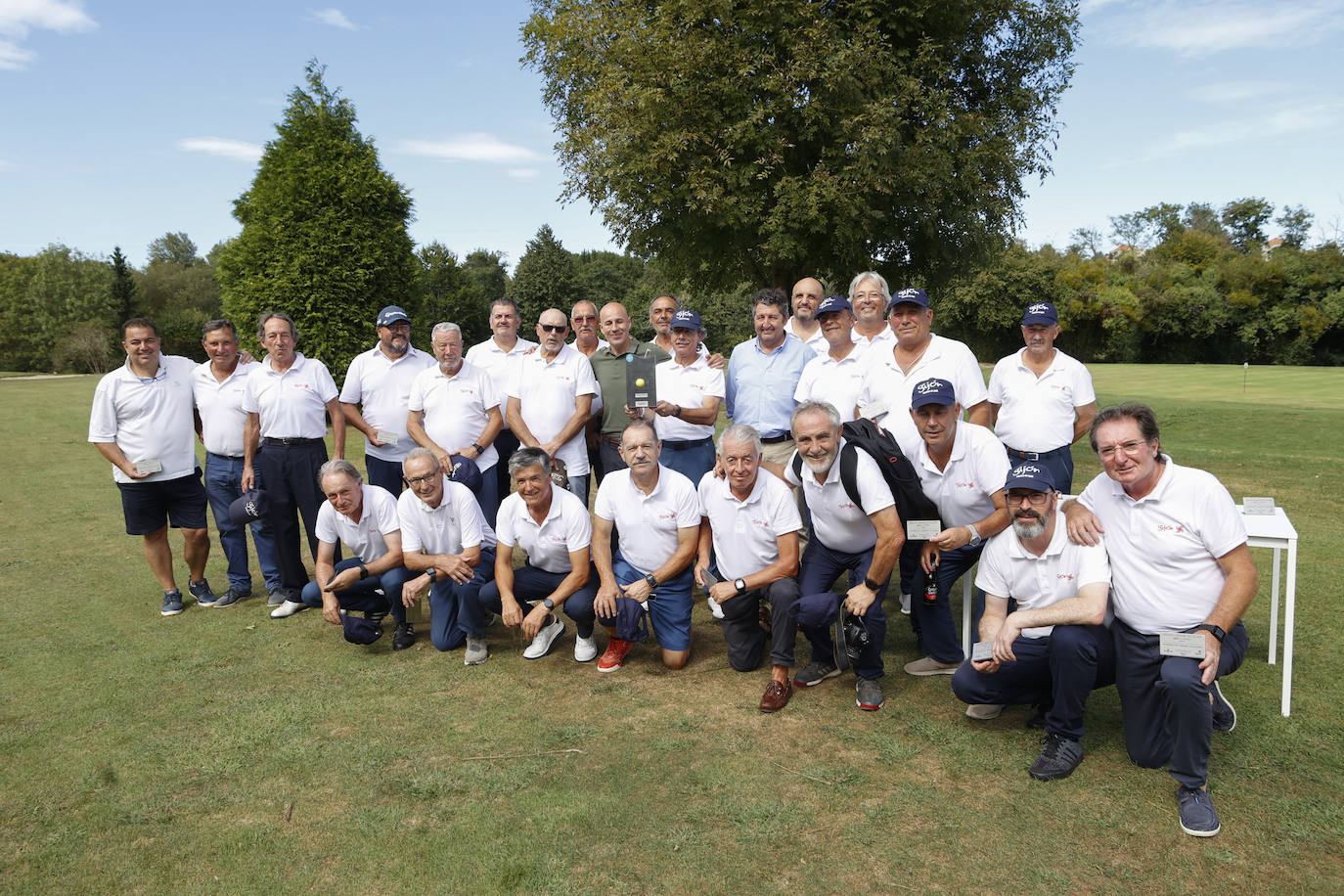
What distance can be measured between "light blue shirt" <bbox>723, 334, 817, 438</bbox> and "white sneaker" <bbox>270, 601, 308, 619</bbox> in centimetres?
355

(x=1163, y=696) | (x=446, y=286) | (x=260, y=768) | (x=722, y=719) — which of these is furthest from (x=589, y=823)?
(x=446, y=286)

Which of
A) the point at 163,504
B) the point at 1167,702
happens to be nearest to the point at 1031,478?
the point at 1167,702

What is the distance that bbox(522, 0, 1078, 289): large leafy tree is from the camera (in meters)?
12.1

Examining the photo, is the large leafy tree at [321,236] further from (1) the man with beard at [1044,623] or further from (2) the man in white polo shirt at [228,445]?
(1) the man with beard at [1044,623]

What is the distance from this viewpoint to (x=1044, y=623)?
3.76m

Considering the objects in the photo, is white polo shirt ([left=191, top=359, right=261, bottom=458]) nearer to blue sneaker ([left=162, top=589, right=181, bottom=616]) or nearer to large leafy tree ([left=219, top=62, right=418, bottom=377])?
blue sneaker ([left=162, top=589, right=181, bottom=616])

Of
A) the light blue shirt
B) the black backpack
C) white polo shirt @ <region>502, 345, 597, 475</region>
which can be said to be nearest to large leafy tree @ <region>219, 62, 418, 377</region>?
white polo shirt @ <region>502, 345, 597, 475</region>

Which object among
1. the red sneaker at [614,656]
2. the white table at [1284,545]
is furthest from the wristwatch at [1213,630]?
the red sneaker at [614,656]

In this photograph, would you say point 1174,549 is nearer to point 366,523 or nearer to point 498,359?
point 366,523

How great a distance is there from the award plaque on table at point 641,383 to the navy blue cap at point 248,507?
2.76 metres

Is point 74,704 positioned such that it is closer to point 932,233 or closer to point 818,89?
point 818,89

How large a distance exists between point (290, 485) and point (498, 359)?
186 centimetres

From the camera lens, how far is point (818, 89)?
12219 mm

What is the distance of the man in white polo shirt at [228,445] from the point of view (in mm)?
6375
